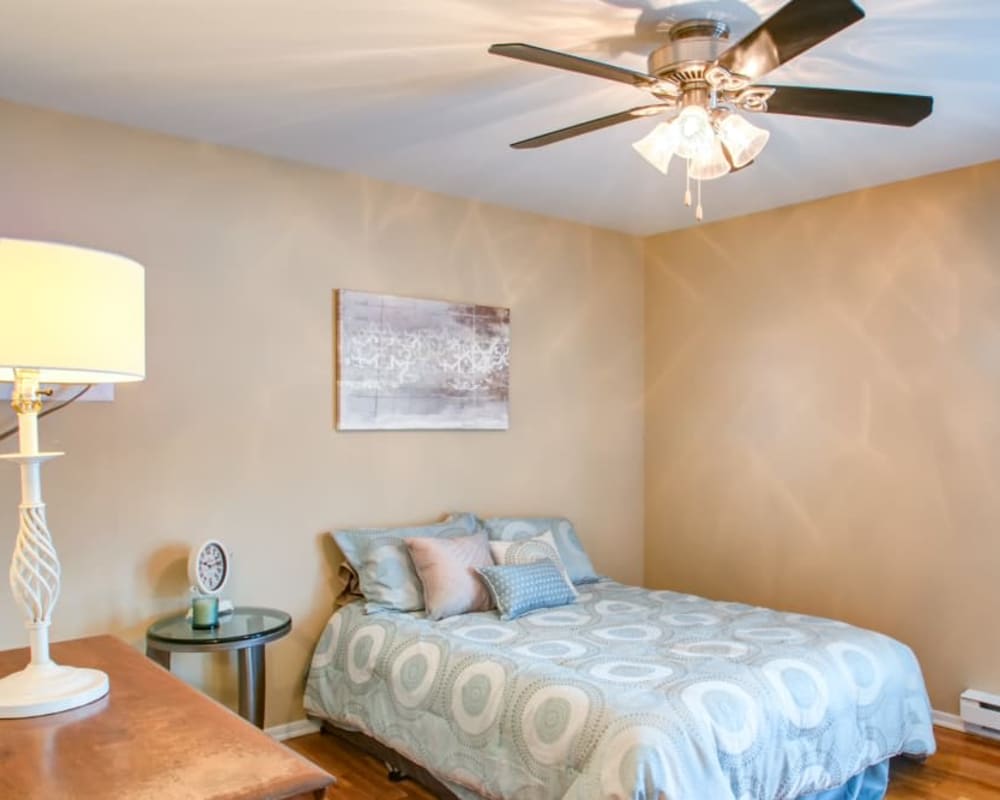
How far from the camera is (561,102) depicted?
2.74 meters

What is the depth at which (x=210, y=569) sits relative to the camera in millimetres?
2949

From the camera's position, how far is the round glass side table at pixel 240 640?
2686mm

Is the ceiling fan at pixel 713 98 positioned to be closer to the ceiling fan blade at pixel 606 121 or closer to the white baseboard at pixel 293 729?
the ceiling fan blade at pixel 606 121

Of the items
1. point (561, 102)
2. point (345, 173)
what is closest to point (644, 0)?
point (561, 102)

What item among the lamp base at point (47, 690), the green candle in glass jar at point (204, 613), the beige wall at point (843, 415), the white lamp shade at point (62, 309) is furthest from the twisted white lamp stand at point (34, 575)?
the beige wall at point (843, 415)

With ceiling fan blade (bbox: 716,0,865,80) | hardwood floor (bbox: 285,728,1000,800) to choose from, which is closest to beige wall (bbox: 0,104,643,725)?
hardwood floor (bbox: 285,728,1000,800)

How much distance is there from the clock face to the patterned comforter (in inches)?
21.6

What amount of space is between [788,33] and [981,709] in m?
2.88

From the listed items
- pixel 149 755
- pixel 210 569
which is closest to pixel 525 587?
pixel 210 569

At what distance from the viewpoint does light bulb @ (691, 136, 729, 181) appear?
2219 mm

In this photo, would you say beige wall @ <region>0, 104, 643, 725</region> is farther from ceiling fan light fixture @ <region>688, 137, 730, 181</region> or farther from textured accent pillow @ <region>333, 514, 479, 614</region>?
ceiling fan light fixture @ <region>688, 137, 730, 181</region>

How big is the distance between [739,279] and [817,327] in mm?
516

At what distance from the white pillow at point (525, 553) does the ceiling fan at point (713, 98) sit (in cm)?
180

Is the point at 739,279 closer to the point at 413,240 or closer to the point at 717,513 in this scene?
the point at 717,513
